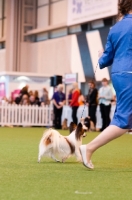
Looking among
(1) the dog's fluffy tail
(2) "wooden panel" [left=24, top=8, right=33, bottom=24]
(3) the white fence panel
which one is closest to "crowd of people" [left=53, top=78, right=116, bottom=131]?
(3) the white fence panel

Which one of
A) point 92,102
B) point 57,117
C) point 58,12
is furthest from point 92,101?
point 58,12

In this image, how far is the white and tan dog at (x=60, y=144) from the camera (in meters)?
6.16

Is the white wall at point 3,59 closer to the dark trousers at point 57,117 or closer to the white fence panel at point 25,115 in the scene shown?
the white fence panel at point 25,115

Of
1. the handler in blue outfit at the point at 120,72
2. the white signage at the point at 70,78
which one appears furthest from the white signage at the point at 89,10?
the handler in blue outfit at the point at 120,72

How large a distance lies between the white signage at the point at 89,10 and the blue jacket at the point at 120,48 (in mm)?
14017

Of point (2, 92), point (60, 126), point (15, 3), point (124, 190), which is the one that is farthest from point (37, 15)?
point (124, 190)

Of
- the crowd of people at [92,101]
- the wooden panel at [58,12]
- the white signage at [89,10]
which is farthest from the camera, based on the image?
the wooden panel at [58,12]

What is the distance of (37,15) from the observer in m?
27.0

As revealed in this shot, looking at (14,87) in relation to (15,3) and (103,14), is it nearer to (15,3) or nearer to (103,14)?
(103,14)

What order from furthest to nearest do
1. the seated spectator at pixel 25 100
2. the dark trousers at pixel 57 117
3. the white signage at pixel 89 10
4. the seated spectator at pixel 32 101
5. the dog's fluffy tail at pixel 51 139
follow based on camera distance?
the white signage at pixel 89 10 < the seated spectator at pixel 32 101 < the seated spectator at pixel 25 100 < the dark trousers at pixel 57 117 < the dog's fluffy tail at pixel 51 139

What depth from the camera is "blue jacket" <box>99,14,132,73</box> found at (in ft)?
16.4

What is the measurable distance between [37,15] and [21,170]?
2242cm

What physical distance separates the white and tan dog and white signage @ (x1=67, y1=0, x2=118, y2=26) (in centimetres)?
1315

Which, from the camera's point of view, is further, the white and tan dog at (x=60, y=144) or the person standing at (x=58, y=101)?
the person standing at (x=58, y=101)
